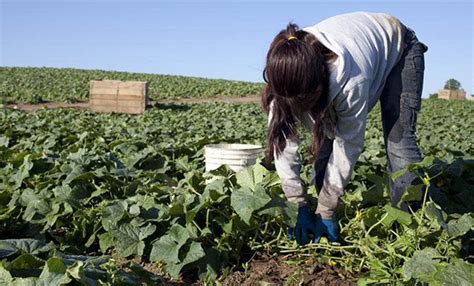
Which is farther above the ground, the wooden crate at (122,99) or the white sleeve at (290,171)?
the white sleeve at (290,171)

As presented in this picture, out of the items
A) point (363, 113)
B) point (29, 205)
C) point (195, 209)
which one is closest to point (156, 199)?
point (195, 209)

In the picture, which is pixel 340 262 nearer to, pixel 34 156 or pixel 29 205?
pixel 29 205

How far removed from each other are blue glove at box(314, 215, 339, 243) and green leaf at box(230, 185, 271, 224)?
0.34m

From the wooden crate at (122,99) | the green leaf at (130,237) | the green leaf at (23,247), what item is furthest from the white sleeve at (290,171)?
the wooden crate at (122,99)

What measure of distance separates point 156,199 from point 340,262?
3.95 feet

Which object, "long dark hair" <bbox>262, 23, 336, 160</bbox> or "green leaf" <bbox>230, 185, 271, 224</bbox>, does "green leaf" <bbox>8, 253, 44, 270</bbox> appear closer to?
"green leaf" <bbox>230, 185, 271, 224</bbox>

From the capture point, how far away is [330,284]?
2.61 m

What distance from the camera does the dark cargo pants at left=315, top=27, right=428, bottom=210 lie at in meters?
2.96

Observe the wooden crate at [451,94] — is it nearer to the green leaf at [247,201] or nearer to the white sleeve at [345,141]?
Answer: the white sleeve at [345,141]

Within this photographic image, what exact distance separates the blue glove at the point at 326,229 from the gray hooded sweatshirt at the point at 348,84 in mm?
36

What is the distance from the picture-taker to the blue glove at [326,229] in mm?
2854

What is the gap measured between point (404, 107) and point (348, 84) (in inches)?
23.1

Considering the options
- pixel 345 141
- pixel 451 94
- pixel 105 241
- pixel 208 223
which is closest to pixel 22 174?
pixel 105 241

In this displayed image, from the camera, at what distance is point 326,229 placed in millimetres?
2875
